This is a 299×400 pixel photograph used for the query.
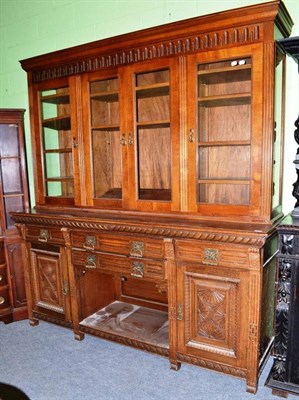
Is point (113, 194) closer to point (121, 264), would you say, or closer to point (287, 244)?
point (121, 264)

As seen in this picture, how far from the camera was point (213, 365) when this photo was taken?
214 centimetres

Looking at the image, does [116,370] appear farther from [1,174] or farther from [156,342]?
[1,174]

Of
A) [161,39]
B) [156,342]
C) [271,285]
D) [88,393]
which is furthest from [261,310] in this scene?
[161,39]

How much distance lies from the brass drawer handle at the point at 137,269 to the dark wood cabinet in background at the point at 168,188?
1 cm

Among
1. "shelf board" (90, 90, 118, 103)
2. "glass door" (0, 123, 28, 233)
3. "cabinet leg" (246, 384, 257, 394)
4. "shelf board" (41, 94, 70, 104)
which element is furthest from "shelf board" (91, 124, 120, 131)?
"cabinet leg" (246, 384, 257, 394)

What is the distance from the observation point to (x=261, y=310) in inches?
78.7

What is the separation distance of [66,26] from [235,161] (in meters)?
2.05

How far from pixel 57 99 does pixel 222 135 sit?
136 cm

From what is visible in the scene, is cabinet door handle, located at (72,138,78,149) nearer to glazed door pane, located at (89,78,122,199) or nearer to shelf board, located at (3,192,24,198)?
glazed door pane, located at (89,78,122,199)

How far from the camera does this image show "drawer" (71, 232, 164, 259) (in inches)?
87.4

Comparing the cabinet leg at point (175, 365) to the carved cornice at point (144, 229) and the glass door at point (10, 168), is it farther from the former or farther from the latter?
the glass door at point (10, 168)

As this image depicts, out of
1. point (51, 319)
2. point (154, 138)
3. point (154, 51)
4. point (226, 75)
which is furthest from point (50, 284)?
point (226, 75)

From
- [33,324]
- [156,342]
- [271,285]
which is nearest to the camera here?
[271,285]

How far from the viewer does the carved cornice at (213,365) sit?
6.80 feet
